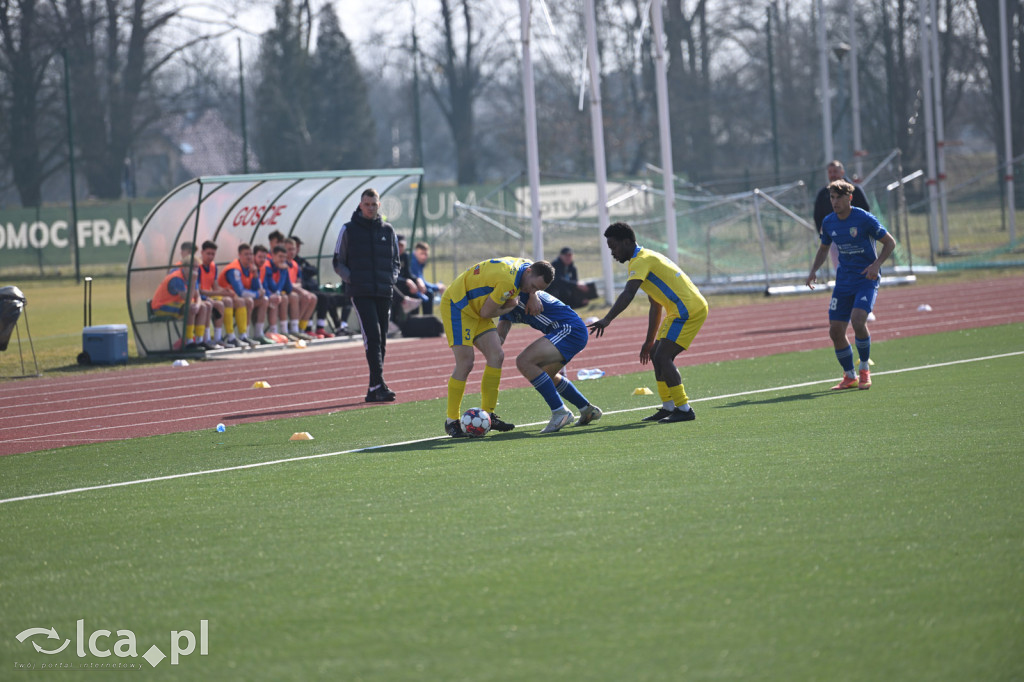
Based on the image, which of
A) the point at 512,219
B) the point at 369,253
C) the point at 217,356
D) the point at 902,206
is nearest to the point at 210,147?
the point at 512,219

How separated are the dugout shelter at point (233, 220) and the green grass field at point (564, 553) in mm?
10114

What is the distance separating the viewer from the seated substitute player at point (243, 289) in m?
19.6

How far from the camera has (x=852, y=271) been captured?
38.4ft

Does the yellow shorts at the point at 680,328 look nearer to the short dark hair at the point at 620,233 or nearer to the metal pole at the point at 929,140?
the short dark hair at the point at 620,233

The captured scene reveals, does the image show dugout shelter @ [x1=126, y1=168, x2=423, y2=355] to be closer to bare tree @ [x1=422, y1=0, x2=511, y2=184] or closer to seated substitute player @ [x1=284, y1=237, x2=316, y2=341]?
seated substitute player @ [x1=284, y1=237, x2=316, y2=341]

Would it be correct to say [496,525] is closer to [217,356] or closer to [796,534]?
[796,534]

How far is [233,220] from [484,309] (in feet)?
43.0

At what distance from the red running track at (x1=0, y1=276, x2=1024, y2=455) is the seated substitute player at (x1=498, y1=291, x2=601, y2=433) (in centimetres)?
322

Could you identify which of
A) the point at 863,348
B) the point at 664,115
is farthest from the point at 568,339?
the point at 664,115

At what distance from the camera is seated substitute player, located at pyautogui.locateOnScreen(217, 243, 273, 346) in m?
19.6

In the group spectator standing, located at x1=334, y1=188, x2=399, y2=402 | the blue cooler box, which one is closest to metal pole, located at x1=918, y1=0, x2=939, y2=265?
the blue cooler box

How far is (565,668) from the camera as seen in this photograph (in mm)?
4117

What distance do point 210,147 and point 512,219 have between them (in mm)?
45259

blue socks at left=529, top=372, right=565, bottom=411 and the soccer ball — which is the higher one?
blue socks at left=529, top=372, right=565, bottom=411
